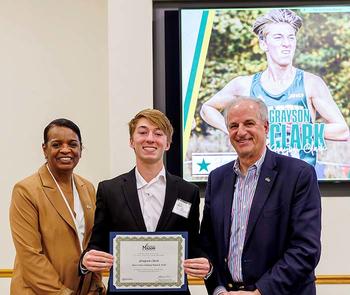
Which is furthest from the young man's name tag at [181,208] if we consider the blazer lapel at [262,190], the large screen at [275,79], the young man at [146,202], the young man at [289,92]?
the young man at [289,92]

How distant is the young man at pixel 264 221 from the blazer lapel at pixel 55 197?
2.28 ft

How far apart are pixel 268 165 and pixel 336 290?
187cm

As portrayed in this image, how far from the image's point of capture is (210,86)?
11.6 feet

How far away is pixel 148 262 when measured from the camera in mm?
2113

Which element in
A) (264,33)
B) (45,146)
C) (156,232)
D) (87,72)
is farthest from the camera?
(87,72)

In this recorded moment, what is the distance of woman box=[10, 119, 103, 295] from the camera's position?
224 cm

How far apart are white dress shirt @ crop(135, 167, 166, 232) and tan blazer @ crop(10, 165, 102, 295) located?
38 centimetres

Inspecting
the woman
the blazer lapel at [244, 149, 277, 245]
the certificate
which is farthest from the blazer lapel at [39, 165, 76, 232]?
the blazer lapel at [244, 149, 277, 245]

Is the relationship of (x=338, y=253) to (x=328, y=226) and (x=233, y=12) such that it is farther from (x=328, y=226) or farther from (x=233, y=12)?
(x=233, y=12)

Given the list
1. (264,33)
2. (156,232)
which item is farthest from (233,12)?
(156,232)

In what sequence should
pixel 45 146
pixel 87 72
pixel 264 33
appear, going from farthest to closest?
1. pixel 87 72
2. pixel 264 33
3. pixel 45 146

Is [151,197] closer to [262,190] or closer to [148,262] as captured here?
[148,262]

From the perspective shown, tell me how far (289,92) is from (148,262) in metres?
1.87

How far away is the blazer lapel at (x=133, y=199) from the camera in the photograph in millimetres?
2121
